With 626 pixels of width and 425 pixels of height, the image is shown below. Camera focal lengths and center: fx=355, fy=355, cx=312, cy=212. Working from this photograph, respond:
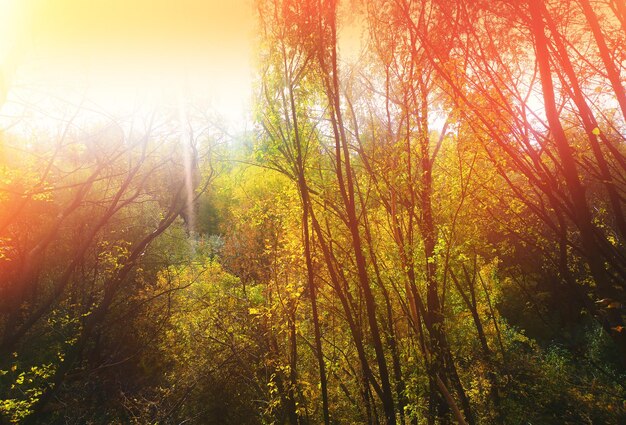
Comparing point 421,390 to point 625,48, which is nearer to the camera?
point 625,48

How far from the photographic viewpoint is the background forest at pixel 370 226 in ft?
14.2

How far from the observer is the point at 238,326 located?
13594 millimetres

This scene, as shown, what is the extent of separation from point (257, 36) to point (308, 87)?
1327 mm

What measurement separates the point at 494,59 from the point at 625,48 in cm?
141

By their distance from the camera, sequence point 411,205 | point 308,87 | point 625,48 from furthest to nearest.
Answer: point 411,205 → point 308,87 → point 625,48

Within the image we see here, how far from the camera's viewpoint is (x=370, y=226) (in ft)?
29.4

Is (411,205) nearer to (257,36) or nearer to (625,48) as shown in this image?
(625,48)

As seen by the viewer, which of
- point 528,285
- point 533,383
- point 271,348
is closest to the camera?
point 533,383

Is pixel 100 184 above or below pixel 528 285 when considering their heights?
above

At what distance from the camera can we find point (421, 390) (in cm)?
670

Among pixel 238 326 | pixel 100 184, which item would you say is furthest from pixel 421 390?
pixel 100 184

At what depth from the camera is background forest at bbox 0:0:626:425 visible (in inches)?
170

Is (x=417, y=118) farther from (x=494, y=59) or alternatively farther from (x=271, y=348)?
(x=271, y=348)

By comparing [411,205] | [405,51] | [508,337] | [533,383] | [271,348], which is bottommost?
[508,337]
